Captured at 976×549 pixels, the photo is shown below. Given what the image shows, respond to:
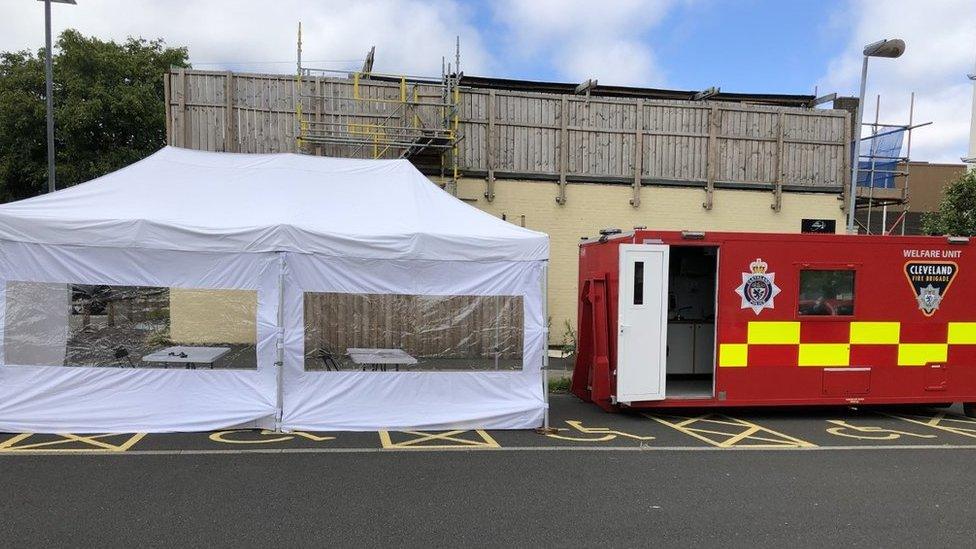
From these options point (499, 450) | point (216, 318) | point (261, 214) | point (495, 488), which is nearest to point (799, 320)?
point (499, 450)

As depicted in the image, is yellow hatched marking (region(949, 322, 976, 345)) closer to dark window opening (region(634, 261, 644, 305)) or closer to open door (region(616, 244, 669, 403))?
open door (region(616, 244, 669, 403))

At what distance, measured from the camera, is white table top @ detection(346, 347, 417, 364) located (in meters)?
7.59

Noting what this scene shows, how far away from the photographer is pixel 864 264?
856 centimetres

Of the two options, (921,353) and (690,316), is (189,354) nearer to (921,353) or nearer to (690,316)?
(690,316)

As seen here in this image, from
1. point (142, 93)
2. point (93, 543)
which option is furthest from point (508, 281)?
point (142, 93)

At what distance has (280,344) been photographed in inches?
286

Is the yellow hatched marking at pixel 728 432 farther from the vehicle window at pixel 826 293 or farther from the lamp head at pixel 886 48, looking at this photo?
the lamp head at pixel 886 48

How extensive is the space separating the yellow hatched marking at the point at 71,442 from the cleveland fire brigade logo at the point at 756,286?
7337 mm

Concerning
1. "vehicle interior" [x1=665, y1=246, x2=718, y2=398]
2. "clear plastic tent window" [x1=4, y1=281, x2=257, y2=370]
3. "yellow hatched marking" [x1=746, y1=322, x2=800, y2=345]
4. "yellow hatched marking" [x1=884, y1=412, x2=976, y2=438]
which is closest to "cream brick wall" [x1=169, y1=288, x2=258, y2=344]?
"clear plastic tent window" [x1=4, y1=281, x2=257, y2=370]

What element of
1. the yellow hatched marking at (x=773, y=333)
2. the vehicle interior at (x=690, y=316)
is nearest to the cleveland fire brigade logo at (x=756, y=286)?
the yellow hatched marking at (x=773, y=333)

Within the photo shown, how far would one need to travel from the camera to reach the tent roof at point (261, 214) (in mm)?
7051

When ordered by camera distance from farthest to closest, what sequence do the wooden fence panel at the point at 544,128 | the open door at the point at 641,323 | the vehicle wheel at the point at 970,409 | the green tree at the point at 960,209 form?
the green tree at the point at 960,209 < the wooden fence panel at the point at 544,128 < the vehicle wheel at the point at 970,409 < the open door at the point at 641,323

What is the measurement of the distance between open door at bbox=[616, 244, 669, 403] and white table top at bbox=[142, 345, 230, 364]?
15.7 ft

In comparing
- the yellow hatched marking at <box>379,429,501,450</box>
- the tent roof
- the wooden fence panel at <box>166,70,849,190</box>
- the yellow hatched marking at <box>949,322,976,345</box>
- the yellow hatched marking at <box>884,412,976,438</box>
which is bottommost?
the yellow hatched marking at <box>884,412,976,438</box>
